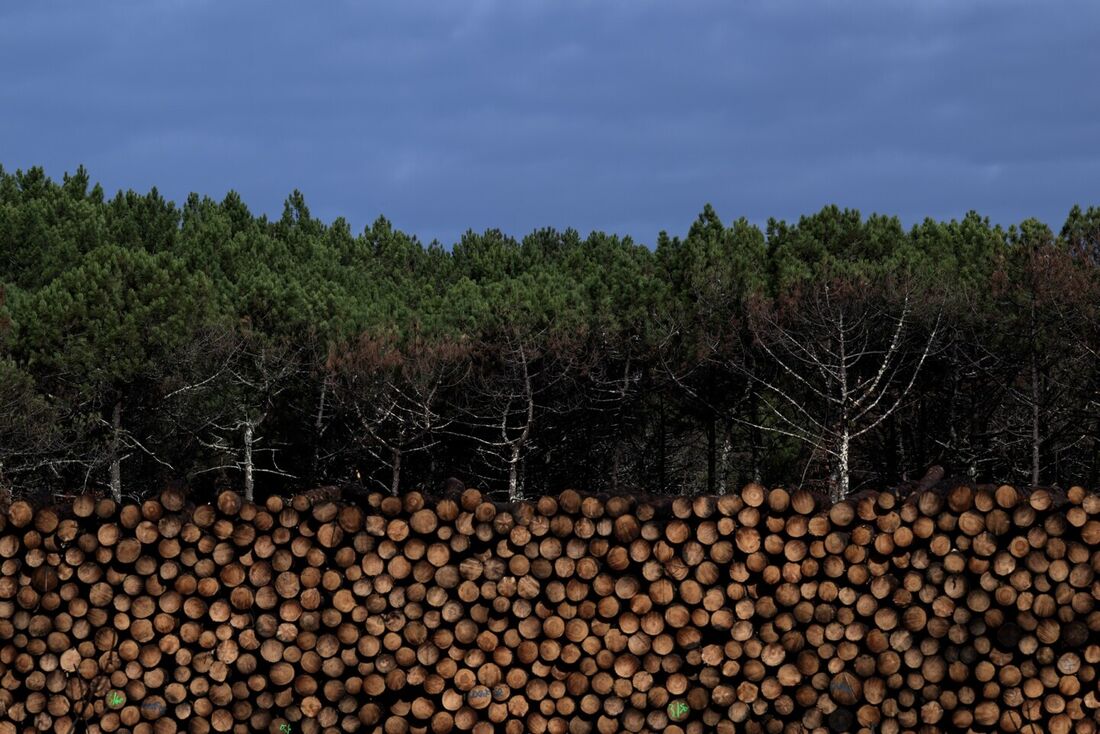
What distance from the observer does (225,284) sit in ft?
123

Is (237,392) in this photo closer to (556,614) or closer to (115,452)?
(115,452)

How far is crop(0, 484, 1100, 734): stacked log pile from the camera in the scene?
8.97 metres

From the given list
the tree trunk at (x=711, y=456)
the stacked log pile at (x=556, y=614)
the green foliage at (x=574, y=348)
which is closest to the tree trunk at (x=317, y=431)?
the green foliage at (x=574, y=348)

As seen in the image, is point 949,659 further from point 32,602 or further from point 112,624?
point 32,602

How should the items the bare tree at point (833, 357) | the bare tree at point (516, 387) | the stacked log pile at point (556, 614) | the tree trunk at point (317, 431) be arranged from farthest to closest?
the tree trunk at point (317, 431) < the bare tree at point (516, 387) < the bare tree at point (833, 357) < the stacked log pile at point (556, 614)

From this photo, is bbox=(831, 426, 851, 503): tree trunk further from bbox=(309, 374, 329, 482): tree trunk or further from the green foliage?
bbox=(309, 374, 329, 482): tree trunk

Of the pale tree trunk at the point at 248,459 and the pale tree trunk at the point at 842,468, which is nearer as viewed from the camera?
the pale tree trunk at the point at 842,468

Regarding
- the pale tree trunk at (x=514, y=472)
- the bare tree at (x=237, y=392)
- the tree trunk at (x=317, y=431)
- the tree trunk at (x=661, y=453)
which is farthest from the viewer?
the tree trunk at (x=317, y=431)

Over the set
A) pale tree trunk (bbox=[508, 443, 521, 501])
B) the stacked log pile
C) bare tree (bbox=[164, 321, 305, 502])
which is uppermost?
bare tree (bbox=[164, 321, 305, 502])

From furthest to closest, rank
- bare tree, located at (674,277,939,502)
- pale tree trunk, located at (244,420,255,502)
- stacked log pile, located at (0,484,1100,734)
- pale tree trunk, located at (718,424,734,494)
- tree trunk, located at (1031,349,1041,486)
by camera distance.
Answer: pale tree trunk, located at (718,424,734,494)
pale tree trunk, located at (244,420,255,502)
bare tree, located at (674,277,939,502)
tree trunk, located at (1031,349,1041,486)
stacked log pile, located at (0,484,1100,734)

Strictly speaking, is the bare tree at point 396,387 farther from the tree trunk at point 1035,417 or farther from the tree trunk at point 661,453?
the tree trunk at point 1035,417

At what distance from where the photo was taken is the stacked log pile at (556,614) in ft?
29.4

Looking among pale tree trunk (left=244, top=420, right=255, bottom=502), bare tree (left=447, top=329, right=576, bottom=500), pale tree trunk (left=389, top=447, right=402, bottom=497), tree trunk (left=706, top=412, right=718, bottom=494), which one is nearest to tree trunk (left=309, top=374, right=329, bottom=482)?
pale tree trunk (left=244, top=420, right=255, bottom=502)

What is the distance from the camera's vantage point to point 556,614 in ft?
30.5
